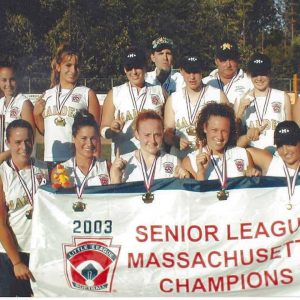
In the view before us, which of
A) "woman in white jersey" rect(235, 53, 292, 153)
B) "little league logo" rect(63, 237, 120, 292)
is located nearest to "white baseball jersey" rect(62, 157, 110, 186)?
"little league logo" rect(63, 237, 120, 292)

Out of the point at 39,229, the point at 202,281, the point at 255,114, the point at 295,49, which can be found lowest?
the point at 202,281

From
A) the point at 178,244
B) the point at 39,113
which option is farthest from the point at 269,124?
the point at 39,113

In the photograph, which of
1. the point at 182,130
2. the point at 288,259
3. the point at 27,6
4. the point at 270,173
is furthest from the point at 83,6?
the point at 288,259

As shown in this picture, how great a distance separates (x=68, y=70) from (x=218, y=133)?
1581 mm

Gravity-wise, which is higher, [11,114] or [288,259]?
[11,114]

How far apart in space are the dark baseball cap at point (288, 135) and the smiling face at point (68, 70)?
1873 mm

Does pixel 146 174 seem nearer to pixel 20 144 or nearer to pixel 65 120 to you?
pixel 20 144

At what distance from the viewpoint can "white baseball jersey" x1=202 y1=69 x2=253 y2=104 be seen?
620cm

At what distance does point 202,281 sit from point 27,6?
3240mm

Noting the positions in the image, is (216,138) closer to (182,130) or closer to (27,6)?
(182,130)

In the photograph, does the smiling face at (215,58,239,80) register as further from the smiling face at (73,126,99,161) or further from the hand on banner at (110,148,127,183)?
the hand on banner at (110,148,127,183)

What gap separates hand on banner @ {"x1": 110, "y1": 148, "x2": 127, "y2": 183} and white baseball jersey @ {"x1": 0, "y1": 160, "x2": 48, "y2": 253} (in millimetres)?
465

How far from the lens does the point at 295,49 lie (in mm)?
8023

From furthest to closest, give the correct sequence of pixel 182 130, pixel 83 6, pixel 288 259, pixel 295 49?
pixel 295 49, pixel 83 6, pixel 182 130, pixel 288 259
